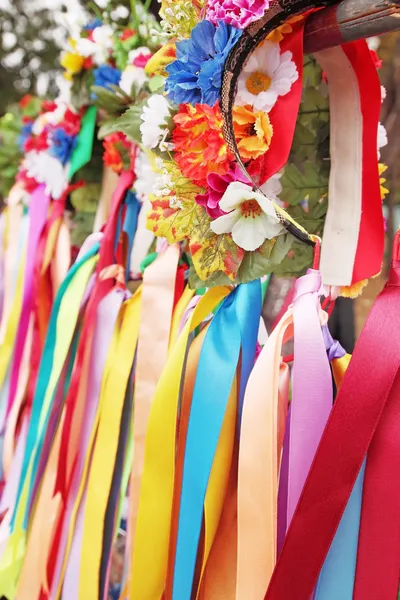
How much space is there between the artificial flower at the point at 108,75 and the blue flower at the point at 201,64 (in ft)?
1.34

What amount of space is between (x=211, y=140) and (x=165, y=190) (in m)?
0.07

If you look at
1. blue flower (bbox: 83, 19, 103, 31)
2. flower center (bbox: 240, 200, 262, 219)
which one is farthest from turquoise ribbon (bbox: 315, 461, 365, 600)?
blue flower (bbox: 83, 19, 103, 31)

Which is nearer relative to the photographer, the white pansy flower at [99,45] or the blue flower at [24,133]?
the white pansy flower at [99,45]

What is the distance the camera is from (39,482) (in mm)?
807

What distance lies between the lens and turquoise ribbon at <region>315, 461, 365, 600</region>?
45cm

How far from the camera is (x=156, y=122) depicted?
0.63 m

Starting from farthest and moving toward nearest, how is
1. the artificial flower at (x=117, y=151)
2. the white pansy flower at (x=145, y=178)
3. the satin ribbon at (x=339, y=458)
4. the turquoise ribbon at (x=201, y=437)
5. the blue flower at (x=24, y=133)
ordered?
the blue flower at (x=24, y=133) < the artificial flower at (x=117, y=151) < the white pansy flower at (x=145, y=178) < the turquoise ribbon at (x=201, y=437) < the satin ribbon at (x=339, y=458)

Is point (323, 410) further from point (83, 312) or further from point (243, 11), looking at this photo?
point (83, 312)

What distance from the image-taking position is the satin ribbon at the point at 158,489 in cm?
58

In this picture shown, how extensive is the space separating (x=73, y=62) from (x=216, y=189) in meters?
0.58

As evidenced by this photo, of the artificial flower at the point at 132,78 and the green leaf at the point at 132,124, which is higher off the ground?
the artificial flower at the point at 132,78

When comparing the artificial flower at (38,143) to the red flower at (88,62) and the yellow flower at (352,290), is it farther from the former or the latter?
the yellow flower at (352,290)

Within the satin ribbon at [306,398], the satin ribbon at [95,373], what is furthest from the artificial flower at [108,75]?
the satin ribbon at [306,398]

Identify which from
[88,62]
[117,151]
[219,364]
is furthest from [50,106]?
[219,364]
